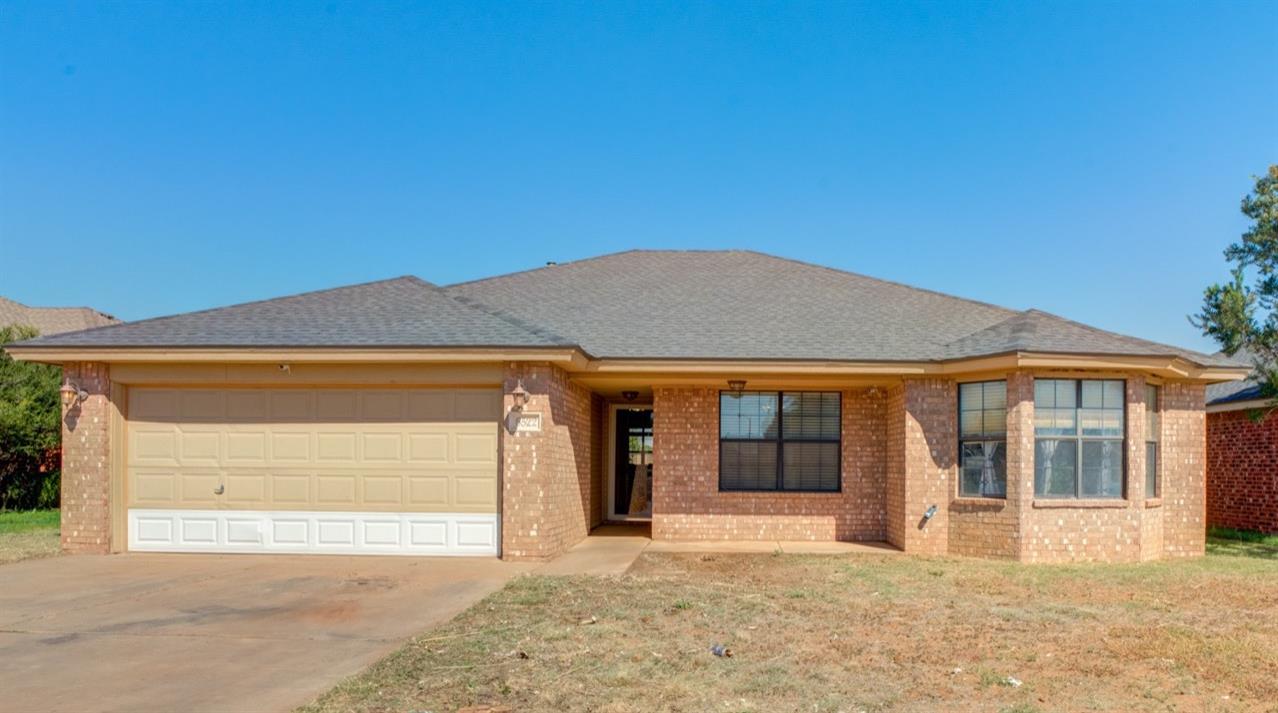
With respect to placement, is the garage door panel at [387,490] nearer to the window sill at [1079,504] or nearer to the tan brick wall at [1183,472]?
the window sill at [1079,504]

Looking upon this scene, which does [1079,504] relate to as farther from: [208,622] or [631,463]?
[208,622]

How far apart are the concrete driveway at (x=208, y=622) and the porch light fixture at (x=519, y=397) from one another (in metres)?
1.97

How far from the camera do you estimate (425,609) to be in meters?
8.63

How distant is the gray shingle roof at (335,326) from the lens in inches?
466

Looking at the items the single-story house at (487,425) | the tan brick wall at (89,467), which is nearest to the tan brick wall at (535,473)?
the single-story house at (487,425)

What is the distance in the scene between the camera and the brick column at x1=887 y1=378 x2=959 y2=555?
42.7 feet

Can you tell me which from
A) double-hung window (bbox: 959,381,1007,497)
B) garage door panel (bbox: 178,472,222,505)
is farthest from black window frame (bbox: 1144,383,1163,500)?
garage door panel (bbox: 178,472,222,505)

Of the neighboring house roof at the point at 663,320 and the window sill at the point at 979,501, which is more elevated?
the neighboring house roof at the point at 663,320

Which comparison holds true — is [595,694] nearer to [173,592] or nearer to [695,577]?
[695,577]

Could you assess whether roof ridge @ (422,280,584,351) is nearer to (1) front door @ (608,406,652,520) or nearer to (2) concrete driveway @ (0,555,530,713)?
(2) concrete driveway @ (0,555,530,713)

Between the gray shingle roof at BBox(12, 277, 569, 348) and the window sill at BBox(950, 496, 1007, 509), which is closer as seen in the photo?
the gray shingle roof at BBox(12, 277, 569, 348)

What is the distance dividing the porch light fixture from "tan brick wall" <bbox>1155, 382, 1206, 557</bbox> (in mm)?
9251

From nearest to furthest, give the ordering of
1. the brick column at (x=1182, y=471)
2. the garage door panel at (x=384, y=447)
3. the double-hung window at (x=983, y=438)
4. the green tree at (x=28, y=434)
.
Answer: the garage door panel at (x=384, y=447) → the double-hung window at (x=983, y=438) → the brick column at (x=1182, y=471) → the green tree at (x=28, y=434)

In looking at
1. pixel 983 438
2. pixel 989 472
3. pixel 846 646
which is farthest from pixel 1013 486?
pixel 846 646
